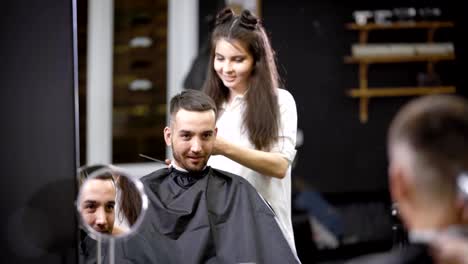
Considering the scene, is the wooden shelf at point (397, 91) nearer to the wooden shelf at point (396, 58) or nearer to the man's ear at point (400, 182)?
the wooden shelf at point (396, 58)

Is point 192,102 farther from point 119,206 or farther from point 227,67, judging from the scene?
point 119,206

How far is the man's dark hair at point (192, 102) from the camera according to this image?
2482mm

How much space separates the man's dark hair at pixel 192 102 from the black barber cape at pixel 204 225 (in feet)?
0.71

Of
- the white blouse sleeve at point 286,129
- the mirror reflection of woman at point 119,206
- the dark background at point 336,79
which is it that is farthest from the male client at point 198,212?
the dark background at point 336,79

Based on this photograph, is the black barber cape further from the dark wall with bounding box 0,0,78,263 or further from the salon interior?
the salon interior

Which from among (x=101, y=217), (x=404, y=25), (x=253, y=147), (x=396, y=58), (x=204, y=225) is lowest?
(x=204, y=225)

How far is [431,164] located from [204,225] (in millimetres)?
1227

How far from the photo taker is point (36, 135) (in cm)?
215

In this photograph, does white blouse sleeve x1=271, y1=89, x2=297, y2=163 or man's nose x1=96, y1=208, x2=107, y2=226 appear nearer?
man's nose x1=96, y1=208, x2=107, y2=226

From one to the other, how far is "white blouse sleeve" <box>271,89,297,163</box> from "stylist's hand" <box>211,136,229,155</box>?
0.28m

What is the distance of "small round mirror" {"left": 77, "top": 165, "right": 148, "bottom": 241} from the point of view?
1969mm

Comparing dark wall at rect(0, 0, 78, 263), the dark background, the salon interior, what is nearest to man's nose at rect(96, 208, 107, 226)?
dark wall at rect(0, 0, 78, 263)

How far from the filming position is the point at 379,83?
6.18 meters

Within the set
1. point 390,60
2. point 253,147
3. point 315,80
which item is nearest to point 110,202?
point 253,147
